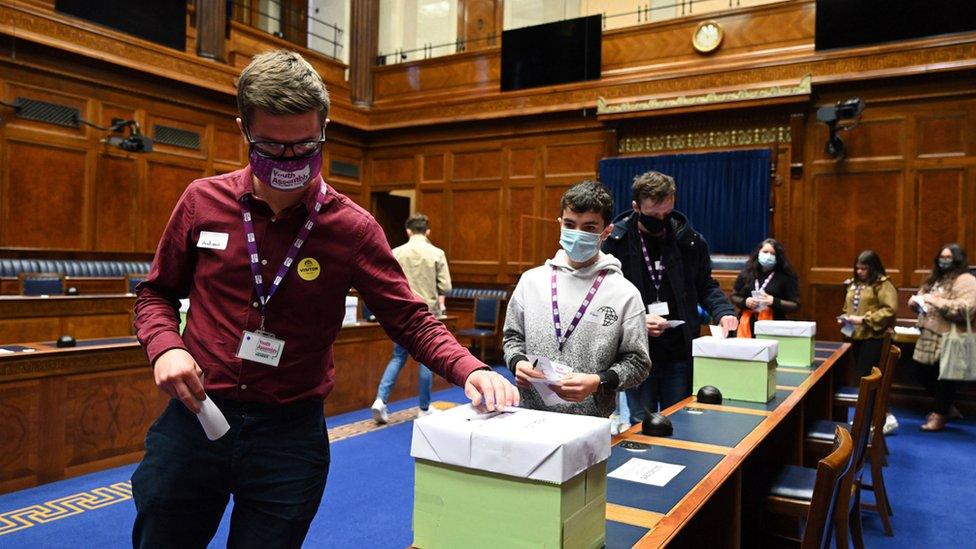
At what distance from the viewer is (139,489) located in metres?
1.08

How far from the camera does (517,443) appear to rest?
37.9 inches

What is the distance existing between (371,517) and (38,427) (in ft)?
5.91

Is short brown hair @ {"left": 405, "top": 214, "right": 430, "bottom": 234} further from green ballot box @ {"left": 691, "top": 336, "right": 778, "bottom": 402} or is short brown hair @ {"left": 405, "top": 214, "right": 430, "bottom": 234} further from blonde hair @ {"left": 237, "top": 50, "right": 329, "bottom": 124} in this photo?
blonde hair @ {"left": 237, "top": 50, "right": 329, "bottom": 124}

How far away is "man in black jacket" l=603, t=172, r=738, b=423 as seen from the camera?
102 inches

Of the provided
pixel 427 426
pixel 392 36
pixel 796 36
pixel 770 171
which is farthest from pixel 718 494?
pixel 392 36

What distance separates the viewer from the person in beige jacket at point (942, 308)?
4.98 m

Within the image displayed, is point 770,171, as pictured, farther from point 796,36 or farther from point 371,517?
point 371,517

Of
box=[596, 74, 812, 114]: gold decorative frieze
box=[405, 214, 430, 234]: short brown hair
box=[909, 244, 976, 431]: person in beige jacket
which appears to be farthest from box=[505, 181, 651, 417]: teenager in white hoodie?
box=[596, 74, 812, 114]: gold decorative frieze

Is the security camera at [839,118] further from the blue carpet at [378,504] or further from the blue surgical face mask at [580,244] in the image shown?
the blue surgical face mask at [580,244]

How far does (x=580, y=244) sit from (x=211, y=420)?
3.95 ft

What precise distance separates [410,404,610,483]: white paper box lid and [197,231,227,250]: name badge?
17.7 inches

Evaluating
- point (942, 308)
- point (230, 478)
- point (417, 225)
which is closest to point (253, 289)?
point (230, 478)

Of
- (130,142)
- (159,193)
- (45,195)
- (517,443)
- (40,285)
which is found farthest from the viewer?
(159,193)

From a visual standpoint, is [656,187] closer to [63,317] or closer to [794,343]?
[794,343]
